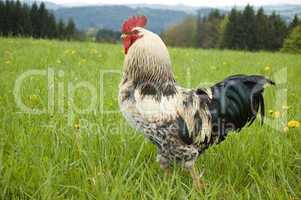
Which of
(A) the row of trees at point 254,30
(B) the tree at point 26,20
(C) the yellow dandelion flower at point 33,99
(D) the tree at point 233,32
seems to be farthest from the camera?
(D) the tree at point 233,32

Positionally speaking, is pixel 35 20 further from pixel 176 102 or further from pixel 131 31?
pixel 176 102

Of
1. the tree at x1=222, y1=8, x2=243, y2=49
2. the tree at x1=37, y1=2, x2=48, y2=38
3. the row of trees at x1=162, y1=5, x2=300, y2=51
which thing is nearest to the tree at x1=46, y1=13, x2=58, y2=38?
the tree at x1=37, y1=2, x2=48, y2=38

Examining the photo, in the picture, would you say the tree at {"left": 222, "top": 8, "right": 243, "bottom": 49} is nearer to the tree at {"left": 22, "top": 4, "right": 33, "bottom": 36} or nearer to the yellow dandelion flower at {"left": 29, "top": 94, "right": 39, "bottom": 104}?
the tree at {"left": 22, "top": 4, "right": 33, "bottom": 36}

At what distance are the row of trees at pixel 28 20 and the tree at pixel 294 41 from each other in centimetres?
1759

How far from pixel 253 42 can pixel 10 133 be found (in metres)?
35.2

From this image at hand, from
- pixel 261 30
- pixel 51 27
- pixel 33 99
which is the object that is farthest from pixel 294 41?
pixel 33 99

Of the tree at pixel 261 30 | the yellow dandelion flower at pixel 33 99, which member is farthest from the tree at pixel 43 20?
the yellow dandelion flower at pixel 33 99

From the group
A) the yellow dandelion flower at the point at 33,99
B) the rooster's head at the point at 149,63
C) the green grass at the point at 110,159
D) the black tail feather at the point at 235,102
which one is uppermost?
the rooster's head at the point at 149,63

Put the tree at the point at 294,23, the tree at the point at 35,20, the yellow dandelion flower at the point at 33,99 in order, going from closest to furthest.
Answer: the yellow dandelion flower at the point at 33,99
the tree at the point at 294,23
the tree at the point at 35,20

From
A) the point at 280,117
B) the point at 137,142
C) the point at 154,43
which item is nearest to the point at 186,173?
the point at 137,142

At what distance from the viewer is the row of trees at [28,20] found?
25.5 meters

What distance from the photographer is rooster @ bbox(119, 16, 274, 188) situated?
2.70 meters

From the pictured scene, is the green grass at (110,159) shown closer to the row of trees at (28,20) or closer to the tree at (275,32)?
the row of trees at (28,20)

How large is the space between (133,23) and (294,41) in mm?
27935
